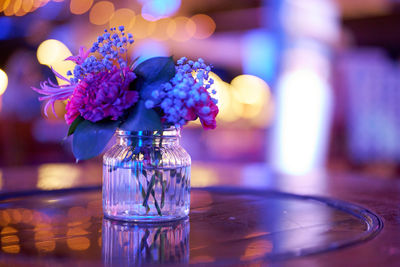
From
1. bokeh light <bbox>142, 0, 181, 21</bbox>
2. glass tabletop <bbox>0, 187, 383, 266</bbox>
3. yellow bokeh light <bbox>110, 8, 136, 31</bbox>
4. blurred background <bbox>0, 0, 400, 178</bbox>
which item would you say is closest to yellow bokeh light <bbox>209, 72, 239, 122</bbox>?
blurred background <bbox>0, 0, 400, 178</bbox>

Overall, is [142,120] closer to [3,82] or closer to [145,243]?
[145,243]

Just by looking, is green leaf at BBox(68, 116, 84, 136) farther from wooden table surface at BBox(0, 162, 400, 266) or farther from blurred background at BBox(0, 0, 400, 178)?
blurred background at BBox(0, 0, 400, 178)

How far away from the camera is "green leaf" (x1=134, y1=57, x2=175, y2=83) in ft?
2.52

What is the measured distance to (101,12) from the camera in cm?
576

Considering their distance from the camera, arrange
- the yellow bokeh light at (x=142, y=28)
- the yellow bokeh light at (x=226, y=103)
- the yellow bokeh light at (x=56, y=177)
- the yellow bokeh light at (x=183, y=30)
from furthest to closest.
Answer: the yellow bokeh light at (x=226, y=103), the yellow bokeh light at (x=183, y=30), the yellow bokeh light at (x=142, y=28), the yellow bokeh light at (x=56, y=177)

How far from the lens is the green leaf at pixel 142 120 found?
0.73m

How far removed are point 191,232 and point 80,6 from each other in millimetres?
5233

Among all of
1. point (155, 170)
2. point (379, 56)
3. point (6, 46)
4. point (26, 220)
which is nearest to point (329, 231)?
point (155, 170)

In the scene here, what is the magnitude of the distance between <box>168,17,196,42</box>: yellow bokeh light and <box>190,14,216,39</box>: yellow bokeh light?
0.28ft

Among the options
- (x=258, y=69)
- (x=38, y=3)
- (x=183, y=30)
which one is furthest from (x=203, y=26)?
(x=38, y=3)

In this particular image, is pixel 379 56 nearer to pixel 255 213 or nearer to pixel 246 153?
pixel 246 153

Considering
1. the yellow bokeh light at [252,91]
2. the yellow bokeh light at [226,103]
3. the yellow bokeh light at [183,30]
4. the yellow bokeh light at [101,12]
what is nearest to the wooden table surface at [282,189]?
the yellow bokeh light at [101,12]

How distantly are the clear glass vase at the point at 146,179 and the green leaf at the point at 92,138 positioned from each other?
46 millimetres

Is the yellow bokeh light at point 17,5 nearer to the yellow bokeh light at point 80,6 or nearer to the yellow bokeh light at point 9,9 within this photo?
the yellow bokeh light at point 9,9
